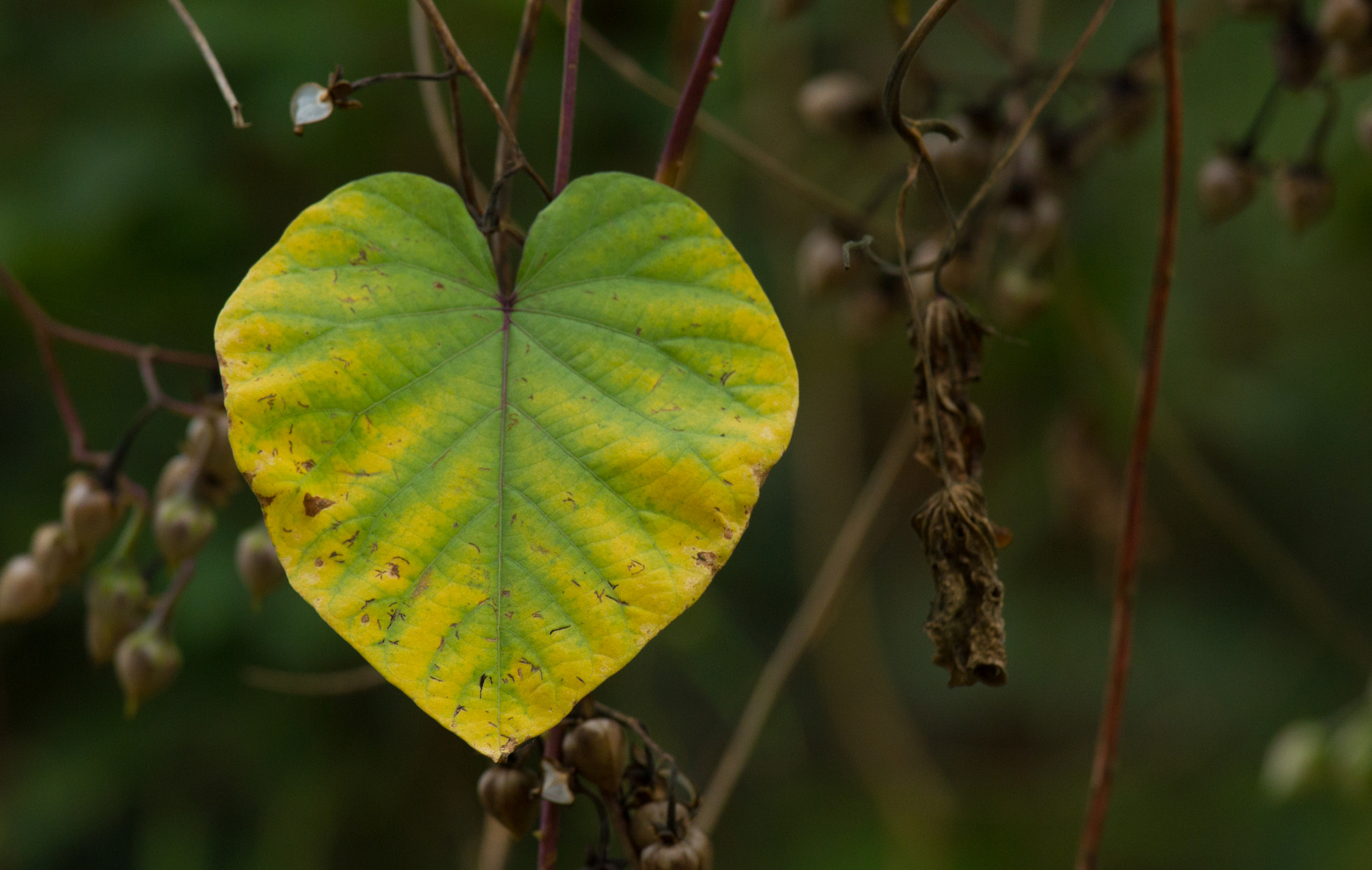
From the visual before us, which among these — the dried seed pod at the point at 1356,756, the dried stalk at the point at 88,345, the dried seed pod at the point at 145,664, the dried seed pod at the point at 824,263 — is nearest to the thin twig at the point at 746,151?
the dried seed pod at the point at 824,263

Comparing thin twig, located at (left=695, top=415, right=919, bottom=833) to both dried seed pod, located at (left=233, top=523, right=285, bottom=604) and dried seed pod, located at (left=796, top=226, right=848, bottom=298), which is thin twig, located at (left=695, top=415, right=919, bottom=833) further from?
dried seed pod, located at (left=233, top=523, right=285, bottom=604)

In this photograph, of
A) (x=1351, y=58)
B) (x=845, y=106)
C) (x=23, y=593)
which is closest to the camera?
(x=23, y=593)

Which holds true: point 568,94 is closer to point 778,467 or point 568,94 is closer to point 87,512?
point 87,512

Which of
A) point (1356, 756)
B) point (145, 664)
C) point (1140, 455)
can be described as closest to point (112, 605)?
point (145, 664)

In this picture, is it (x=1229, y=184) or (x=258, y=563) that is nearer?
(x=258, y=563)

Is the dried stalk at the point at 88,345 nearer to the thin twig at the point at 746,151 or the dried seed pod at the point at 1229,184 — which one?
the thin twig at the point at 746,151
